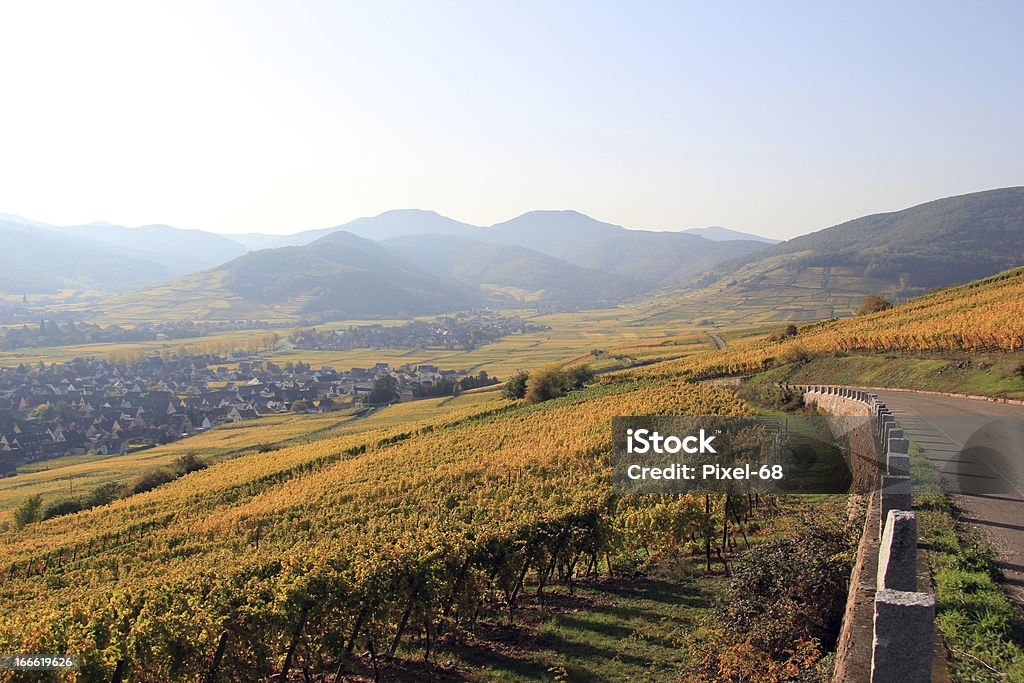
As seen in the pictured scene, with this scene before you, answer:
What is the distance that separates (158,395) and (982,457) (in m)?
128

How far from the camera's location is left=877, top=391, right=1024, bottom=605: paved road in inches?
417

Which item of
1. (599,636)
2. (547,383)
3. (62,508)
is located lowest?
(62,508)

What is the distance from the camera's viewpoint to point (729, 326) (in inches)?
5965

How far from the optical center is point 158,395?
118188mm

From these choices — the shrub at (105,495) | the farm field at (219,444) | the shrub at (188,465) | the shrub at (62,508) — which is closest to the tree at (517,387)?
the farm field at (219,444)

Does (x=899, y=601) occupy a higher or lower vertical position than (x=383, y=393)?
higher

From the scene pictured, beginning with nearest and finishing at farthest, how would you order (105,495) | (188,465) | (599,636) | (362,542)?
(599,636), (362,542), (105,495), (188,465)

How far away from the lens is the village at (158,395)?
90.6 meters

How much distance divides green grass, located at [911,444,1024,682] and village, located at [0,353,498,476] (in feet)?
289

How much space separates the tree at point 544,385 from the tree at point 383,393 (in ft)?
145

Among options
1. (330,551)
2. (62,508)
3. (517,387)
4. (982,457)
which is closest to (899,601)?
(982,457)

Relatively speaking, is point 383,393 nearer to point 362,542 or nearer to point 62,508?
point 62,508

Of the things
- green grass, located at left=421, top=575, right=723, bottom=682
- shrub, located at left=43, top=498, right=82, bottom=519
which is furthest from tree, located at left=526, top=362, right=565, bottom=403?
green grass, located at left=421, top=575, right=723, bottom=682

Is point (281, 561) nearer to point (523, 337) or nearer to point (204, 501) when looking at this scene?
point (204, 501)
